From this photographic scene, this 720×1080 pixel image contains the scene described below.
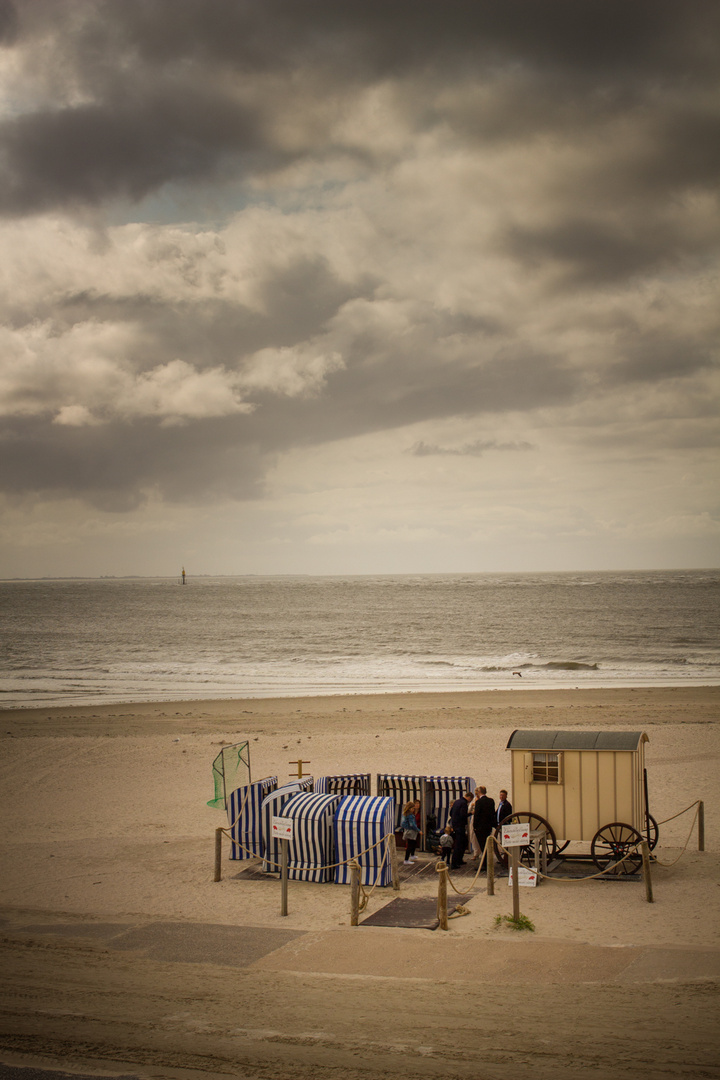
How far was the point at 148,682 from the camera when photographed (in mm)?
44719

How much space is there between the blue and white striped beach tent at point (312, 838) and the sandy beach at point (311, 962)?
0.42 m

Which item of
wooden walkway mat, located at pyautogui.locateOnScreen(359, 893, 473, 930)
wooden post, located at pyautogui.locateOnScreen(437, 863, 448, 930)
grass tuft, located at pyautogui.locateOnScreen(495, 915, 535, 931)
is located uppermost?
wooden post, located at pyautogui.locateOnScreen(437, 863, 448, 930)

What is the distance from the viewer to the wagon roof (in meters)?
13.3

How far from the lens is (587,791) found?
13383 mm

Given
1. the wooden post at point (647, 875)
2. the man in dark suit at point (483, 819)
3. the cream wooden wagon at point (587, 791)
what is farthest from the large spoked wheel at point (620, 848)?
the man in dark suit at point (483, 819)

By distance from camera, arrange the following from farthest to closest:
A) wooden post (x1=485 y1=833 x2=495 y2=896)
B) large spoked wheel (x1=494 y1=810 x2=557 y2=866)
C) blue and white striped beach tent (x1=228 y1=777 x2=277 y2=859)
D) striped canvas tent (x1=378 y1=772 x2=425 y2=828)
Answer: striped canvas tent (x1=378 y1=772 x2=425 y2=828) < blue and white striped beach tent (x1=228 y1=777 x2=277 y2=859) < large spoked wheel (x1=494 y1=810 x2=557 y2=866) < wooden post (x1=485 y1=833 x2=495 y2=896)

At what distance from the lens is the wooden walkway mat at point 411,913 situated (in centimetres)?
1124

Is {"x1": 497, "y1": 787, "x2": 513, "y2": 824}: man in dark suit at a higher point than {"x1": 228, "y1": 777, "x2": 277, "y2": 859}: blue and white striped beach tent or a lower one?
higher

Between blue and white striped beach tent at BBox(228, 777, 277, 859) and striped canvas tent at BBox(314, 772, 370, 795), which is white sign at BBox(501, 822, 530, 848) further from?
blue and white striped beach tent at BBox(228, 777, 277, 859)

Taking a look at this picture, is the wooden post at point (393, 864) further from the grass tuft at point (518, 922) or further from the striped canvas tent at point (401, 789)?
the striped canvas tent at point (401, 789)

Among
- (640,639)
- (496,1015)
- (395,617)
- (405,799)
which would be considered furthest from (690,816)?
(395,617)

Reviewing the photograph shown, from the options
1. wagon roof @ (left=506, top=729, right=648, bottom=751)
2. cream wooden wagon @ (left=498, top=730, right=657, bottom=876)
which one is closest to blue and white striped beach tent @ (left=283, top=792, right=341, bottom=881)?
cream wooden wagon @ (left=498, top=730, right=657, bottom=876)

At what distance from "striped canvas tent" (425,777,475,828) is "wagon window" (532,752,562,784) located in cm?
201

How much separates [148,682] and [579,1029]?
3989 cm
